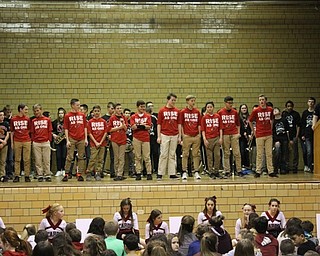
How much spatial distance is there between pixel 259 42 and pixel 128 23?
3.76 metres

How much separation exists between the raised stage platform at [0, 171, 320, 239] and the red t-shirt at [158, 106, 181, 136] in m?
1.44

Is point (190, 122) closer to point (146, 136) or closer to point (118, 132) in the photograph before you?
point (146, 136)

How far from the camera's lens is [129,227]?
34.4 ft

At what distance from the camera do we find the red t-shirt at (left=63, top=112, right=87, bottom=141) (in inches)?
559

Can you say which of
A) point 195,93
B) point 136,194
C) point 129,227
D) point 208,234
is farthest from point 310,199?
point 208,234

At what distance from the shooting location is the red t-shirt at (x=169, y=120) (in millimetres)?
14062

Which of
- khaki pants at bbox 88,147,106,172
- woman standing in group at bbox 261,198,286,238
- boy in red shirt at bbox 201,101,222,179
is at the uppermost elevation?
boy in red shirt at bbox 201,101,222,179

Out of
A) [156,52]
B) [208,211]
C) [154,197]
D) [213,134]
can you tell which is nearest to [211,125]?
[213,134]

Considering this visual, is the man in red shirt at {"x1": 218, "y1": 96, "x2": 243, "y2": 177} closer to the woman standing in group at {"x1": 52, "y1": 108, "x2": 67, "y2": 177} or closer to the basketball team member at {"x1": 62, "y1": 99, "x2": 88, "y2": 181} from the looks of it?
the basketball team member at {"x1": 62, "y1": 99, "x2": 88, "y2": 181}

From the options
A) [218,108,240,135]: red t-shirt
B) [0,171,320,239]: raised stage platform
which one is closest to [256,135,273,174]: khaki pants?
[218,108,240,135]: red t-shirt

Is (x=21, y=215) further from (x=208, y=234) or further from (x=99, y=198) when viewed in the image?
(x=208, y=234)

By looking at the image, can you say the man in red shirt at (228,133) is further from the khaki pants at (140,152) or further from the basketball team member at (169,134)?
the khaki pants at (140,152)

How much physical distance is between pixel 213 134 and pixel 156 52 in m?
4.38

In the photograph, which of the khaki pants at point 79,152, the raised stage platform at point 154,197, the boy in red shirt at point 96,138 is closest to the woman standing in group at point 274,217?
the raised stage platform at point 154,197
